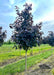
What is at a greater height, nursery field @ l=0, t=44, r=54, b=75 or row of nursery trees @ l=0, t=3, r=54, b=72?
row of nursery trees @ l=0, t=3, r=54, b=72

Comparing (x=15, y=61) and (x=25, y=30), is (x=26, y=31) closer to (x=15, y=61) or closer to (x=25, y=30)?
(x=25, y=30)

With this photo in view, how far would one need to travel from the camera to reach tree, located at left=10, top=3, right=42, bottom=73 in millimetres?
7562

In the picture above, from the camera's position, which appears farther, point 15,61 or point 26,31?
point 15,61

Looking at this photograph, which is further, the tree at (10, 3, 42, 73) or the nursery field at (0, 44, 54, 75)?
the nursery field at (0, 44, 54, 75)

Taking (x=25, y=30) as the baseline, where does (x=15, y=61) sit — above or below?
below

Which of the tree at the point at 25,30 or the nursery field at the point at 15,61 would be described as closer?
the tree at the point at 25,30

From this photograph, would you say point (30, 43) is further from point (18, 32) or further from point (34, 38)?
point (18, 32)

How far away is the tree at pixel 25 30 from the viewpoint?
7562 mm

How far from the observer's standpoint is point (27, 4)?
838 centimetres

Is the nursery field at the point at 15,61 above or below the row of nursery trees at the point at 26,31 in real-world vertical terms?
below

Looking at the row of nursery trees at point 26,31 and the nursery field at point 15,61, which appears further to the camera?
the nursery field at point 15,61

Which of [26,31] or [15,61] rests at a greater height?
[26,31]

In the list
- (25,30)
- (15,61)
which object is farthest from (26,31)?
(15,61)

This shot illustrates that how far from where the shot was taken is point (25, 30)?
7434 millimetres
